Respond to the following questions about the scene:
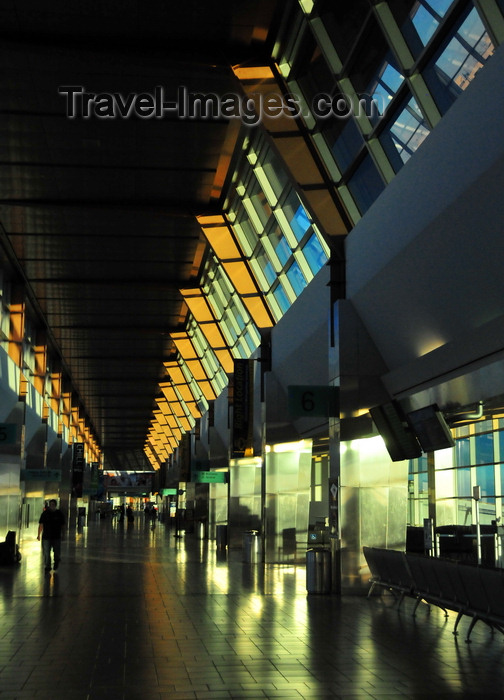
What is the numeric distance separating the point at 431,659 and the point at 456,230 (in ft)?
18.3

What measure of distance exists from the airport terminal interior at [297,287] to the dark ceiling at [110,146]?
0.07 metres

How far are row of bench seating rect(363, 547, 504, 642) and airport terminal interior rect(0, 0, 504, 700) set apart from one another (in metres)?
0.05

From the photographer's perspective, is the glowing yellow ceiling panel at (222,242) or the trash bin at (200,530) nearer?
the glowing yellow ceiling panel at (222,242)

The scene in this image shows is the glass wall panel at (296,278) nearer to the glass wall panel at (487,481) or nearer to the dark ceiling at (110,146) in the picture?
the dark ceiling at (110,146)

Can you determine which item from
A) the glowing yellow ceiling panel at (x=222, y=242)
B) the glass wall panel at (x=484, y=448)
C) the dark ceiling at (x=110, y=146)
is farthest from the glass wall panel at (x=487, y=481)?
the dark ceiling at (x=110, y=146)

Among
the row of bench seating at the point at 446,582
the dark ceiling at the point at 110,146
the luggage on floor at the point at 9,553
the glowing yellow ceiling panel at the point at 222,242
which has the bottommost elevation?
the luggage on floor at the point at 9,553

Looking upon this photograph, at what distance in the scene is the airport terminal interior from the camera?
34.7ft

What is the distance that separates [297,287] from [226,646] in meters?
16.0

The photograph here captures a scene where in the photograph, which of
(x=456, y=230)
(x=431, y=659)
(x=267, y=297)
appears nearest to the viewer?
(x=431, y=659)

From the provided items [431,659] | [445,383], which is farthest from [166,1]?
[431,659]

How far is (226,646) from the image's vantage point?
419 inches

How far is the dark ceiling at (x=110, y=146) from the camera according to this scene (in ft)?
54.4

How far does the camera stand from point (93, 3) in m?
15.7

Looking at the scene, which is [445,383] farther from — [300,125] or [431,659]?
[300,125]
